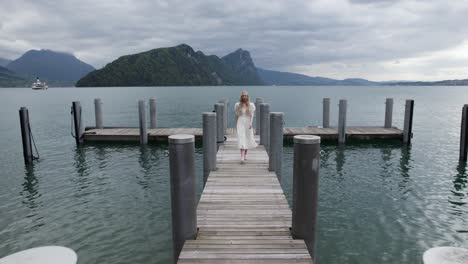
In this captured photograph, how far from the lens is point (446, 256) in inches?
108

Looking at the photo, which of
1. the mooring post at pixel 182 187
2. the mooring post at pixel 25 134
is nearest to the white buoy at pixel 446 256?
the mooring post at pixel 182 187

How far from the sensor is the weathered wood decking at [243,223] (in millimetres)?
4516

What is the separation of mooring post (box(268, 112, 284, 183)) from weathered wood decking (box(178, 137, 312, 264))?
11.7 inches

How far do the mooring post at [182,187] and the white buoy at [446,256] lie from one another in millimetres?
→ 3072

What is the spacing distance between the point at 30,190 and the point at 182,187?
9438mm

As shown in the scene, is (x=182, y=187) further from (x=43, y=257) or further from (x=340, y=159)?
(x=340, y=159)

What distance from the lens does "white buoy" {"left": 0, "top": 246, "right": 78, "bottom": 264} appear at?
9.43 ft

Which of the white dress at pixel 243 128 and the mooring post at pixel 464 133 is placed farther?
the mooring post at pixel 464 133

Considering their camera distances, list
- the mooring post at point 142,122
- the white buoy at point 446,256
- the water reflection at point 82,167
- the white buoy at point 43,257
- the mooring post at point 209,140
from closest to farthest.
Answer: the white buoy at point 446,256 → the white buoy at point 43,257 → the mooring post at point 209,140 → the water reflection at point 82,167 → the mooring post at point 142,122

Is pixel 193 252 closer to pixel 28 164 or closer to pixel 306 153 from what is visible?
pixel 306 153

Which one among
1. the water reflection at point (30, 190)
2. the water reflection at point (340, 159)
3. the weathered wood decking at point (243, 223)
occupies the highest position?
the weathered wood decking at point (243, 223)

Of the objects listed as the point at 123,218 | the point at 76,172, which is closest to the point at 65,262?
the point at 123,218

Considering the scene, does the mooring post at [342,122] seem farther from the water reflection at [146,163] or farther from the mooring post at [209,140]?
the mooring post at [209,140]

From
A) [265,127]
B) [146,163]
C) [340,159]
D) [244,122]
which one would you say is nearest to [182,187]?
[244,122]
